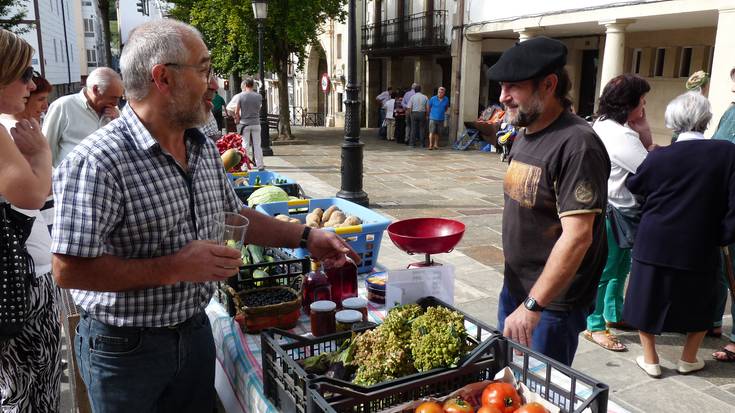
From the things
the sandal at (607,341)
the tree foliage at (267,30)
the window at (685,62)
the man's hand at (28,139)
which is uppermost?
the tree foliage at (267,30)

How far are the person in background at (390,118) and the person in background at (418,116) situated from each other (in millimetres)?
1572

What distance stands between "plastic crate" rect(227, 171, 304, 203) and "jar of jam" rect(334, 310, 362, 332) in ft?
7.71

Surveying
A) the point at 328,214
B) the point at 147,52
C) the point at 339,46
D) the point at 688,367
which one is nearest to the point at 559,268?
the point at 147,52

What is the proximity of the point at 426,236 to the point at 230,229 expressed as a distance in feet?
3.85

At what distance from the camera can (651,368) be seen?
385 centimetres

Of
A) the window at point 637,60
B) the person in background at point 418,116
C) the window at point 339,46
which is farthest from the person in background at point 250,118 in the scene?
→ the window at point 339,46

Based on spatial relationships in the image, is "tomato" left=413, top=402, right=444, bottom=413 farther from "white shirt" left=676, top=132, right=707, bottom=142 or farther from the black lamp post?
the black lamp post

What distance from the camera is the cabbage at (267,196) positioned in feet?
13.2

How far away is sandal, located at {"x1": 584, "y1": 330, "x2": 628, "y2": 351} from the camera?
4232mm

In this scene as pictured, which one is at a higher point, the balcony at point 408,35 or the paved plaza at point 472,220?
the balcony at point 408,35

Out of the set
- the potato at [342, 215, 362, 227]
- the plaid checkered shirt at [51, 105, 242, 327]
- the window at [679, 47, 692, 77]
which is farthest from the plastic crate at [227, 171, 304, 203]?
the window at [679, 47, 692, 77]

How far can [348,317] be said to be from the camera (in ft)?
7.34

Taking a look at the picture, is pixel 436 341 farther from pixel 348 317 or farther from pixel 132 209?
pixel 132 209

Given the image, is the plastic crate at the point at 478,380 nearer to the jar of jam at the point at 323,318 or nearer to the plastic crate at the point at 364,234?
the jar of jam at the point at 323,318
